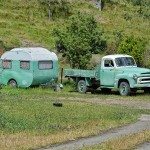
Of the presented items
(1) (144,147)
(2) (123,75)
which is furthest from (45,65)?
(1) (144,147)

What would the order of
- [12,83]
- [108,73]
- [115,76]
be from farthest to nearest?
[12,83]
[108,73]
[115,76]

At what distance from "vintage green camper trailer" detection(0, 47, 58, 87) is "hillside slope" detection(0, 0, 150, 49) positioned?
1051 centimetres

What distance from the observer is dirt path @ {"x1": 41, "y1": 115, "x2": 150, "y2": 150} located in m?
13.8

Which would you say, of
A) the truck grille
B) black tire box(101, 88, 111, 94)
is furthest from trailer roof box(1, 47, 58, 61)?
the truck grille

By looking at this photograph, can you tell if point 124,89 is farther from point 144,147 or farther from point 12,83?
point 144,147

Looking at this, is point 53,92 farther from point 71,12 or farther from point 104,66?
point 71,12

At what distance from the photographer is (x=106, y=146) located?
1363cm

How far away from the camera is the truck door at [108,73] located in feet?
101

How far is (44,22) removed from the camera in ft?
192

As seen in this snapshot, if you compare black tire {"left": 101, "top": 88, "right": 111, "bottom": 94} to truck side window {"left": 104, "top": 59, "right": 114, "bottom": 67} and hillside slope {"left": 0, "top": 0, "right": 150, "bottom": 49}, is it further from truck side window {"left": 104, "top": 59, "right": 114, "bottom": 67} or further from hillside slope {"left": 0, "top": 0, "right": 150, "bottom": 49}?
hillside slope {"left": 0, "top": 0, "right": 150, "bottom": 49}

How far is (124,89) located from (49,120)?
1240 centimetres

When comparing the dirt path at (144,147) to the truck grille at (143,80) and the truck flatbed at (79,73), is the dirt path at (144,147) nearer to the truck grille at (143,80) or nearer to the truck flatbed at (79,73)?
the truck grille at (143,80)

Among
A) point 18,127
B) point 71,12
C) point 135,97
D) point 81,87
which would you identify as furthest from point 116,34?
point 18,127

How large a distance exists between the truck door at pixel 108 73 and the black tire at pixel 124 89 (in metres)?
0.70
